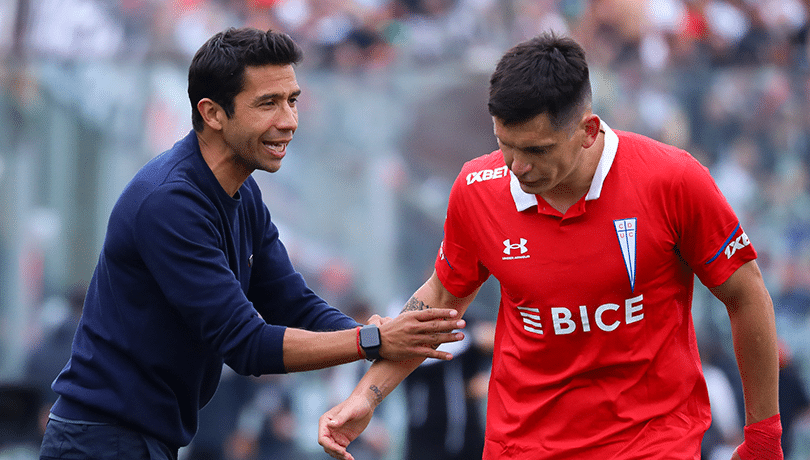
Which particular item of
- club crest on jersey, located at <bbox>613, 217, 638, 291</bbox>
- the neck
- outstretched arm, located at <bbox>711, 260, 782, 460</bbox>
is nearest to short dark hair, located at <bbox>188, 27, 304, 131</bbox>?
the neck

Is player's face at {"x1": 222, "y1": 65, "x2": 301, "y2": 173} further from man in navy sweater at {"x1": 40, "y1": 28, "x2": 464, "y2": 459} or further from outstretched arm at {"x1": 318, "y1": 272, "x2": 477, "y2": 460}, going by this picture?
outstretched arm at {"x1": 318, "y1": 272, "x2": 477, "y2": 460}

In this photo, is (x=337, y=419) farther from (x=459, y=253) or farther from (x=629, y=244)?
(x=629, y=244)

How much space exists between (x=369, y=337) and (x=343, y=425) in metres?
0.40

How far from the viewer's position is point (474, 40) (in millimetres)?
6805

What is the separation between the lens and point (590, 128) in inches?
99.2

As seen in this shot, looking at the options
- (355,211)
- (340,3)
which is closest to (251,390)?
(355,211)

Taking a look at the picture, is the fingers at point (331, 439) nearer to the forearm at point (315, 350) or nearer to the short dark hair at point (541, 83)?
the forearm at point (315, 350)

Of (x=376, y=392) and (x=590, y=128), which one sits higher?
(x=590, y=128)

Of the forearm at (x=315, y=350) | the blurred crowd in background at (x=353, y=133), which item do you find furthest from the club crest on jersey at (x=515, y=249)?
the blurred crowd in background at (x=353, y=133)

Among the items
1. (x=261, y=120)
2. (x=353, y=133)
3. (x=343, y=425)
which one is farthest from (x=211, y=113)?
(x=353, y=133)

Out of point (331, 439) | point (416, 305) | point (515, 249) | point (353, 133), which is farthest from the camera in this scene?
point (353, 133)

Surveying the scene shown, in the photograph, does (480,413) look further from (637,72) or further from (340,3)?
(340,3)

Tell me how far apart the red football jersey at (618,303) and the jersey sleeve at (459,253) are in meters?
0.22

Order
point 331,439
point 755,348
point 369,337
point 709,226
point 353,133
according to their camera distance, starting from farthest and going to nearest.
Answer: point 353,133
point 331,439
point 369,337
point 755,348
point 709,226
